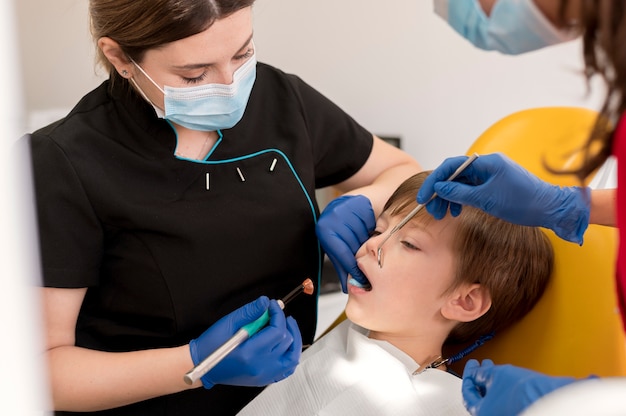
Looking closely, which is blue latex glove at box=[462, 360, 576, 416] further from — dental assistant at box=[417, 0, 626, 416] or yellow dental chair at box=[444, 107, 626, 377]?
yellow dental chair at box=[444, 107, 626, 377]

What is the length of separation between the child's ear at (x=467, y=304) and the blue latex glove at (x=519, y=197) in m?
0.21

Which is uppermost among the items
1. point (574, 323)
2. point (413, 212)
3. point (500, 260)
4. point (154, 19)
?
point (154, 19)

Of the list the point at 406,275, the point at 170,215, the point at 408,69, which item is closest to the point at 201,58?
the point at 170,215

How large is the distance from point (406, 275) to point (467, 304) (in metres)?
0.15

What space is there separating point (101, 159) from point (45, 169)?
107 mm

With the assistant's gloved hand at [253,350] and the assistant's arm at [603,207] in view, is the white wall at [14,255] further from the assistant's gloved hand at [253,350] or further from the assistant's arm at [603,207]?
the assistant's arm at [603,207]

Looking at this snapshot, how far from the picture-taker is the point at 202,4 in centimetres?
125

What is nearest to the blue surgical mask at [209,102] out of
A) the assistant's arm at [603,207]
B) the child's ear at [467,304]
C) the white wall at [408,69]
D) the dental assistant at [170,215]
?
the dental assistant at [170,215]

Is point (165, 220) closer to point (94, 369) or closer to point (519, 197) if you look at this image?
point (94, 369)

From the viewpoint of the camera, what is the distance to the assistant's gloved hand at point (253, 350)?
1.27 m

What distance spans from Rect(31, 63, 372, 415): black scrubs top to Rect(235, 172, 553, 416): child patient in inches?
7.0

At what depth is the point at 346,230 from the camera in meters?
1.56

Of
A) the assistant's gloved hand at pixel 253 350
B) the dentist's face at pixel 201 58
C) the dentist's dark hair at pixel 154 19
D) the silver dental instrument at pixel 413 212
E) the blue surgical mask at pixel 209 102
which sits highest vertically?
the dentist's dark hair at pixel 154 19

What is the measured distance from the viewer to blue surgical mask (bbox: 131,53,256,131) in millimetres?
1350
